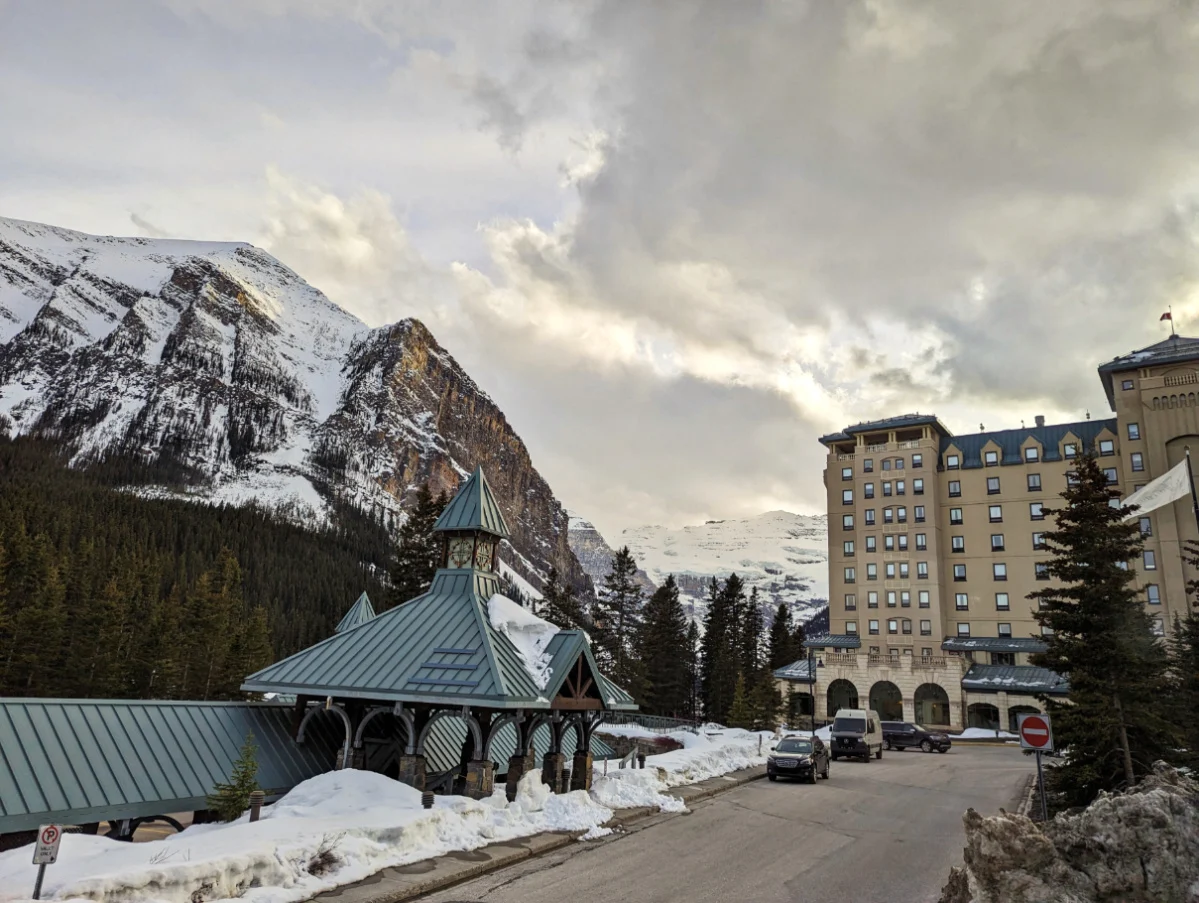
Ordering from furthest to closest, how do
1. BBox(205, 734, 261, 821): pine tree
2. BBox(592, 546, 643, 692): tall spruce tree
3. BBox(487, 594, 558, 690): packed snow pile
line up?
BBox(592, 546, 643, 692): tall spruce tree → BBox(487, 594, 558, 690): packed snow pile → BBox(205, 734, 261, 821): pine tree

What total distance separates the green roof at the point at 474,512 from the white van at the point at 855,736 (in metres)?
23.8

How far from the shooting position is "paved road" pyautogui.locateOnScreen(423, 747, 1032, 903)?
12688mm

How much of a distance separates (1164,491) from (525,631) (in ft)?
65.7

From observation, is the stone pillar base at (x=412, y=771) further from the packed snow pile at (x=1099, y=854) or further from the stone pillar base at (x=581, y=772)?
the packed snow pile at (x=1099, y=854)

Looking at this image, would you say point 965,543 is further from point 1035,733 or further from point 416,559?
point 1035,733

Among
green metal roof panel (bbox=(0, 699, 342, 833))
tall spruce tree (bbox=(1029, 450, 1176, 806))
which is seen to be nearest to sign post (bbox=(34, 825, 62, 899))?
green metal roof panel (bbox=(0, 699, 342, 833))

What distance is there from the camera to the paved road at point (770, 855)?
12688 mm

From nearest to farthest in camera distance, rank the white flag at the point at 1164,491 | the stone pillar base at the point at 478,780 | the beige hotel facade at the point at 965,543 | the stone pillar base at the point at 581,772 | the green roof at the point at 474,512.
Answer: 1. the stone pillar base at the point at 478,780
2. the stone pillar base at the point at 581,772
3. the white flag at the point at 1164,491
4. the green roof at the point at 474,512
5. the beige hotel facade at the point at 965,543

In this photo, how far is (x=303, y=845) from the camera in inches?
480

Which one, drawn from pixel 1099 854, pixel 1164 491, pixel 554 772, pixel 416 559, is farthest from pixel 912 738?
pixel 1099 854

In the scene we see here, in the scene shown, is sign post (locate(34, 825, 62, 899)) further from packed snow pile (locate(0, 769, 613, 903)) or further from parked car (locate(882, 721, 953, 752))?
parked car (locate(882, 721, 953, 752))

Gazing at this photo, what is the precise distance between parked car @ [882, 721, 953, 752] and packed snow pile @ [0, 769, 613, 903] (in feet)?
123

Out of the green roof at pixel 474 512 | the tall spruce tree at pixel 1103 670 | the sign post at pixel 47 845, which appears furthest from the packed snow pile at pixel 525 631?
the tall spruce tree at pixel 1103 670

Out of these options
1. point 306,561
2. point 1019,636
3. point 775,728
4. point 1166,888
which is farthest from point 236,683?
point 306,561
